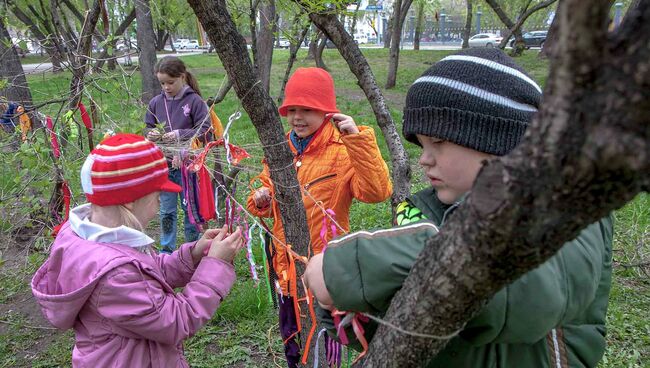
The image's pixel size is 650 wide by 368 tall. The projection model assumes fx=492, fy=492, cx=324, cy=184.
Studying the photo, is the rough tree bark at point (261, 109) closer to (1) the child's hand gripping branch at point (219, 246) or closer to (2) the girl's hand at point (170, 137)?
(1) the child's hand gripping branch at point (219, 246)

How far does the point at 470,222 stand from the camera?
691mm

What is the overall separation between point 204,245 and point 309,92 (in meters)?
1.03

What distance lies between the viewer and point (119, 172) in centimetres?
168

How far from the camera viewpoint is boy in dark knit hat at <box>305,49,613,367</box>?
0.88 metres

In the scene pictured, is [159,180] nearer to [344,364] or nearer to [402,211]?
[402,211]

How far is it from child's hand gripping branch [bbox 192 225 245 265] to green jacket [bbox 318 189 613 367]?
0.86 meters

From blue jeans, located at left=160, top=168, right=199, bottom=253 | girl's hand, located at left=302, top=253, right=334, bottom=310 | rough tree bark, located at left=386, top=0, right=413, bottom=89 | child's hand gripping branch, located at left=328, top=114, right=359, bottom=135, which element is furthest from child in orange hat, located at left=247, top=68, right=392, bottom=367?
rough tree bark, located at left=386, top=0, right=413, bottom=89

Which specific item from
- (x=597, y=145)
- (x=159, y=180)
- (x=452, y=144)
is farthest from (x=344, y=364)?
(x=597, y=145)

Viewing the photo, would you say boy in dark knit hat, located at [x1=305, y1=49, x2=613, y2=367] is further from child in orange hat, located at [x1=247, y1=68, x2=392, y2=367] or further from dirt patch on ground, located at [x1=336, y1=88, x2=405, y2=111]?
dirt patch on ground, located at [x1=336, y1=88, x2=405, y2=111]

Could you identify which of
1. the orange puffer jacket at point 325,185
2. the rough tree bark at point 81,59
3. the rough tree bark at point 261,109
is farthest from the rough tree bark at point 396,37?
the rough tree bark at point 261,109

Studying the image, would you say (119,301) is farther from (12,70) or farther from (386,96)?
(386,96)

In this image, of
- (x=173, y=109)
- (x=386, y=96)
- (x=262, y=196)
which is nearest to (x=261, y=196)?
(x=262, y=196)

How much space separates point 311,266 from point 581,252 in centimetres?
53

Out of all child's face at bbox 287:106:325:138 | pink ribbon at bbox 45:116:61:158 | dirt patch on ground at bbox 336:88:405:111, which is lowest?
dirt patch on ground at bbox 336:88:405:111
